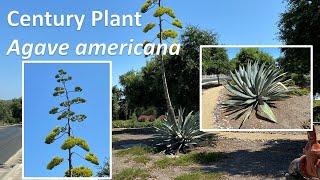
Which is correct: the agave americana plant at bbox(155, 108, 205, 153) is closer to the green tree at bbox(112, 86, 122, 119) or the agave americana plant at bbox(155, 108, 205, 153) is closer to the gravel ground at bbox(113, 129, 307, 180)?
the gravel ground at bbox(113, 129, 307, 180)

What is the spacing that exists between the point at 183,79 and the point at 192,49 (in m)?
1.76

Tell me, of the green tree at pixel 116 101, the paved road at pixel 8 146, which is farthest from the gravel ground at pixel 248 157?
the green tree at pixel 116 101

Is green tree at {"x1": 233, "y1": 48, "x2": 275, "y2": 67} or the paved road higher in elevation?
green tree at {"x1": 233, "y1": 48, "x2": 275, "y2": 67}

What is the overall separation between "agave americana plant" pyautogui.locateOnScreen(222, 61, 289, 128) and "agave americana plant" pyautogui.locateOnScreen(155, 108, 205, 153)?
890cm

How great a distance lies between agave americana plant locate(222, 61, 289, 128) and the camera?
27.3ft

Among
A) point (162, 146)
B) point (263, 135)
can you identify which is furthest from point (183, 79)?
point (162, 146)

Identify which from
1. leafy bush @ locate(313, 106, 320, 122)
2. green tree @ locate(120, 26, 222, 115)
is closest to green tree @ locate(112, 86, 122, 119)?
green tree @ locate(120, 26, 222, 115)

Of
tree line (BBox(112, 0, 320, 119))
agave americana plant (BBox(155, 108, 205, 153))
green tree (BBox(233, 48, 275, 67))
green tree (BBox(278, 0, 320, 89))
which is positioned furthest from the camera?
agave americana plant (BBox(155, 108, 205, 153))

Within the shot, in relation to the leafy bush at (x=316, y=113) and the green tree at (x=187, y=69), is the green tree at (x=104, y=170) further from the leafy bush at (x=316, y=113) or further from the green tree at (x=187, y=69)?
the green tree at (x=187, y=69)

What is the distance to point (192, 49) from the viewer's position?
2470 centimetres

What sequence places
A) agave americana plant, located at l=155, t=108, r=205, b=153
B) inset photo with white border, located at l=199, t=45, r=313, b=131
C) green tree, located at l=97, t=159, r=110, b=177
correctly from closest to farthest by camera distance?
green tree, located at l=97, t=159, r=110, b=177
inset photo with white border, located at l=199, t=45, r=313, b=131
agave americana plant, located at l=155, t=108, r=205, b=153

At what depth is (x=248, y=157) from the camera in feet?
51.5

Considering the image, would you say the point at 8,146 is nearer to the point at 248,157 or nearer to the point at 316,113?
the point at 316,113

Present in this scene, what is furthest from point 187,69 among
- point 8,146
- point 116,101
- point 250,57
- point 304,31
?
point 116,101
